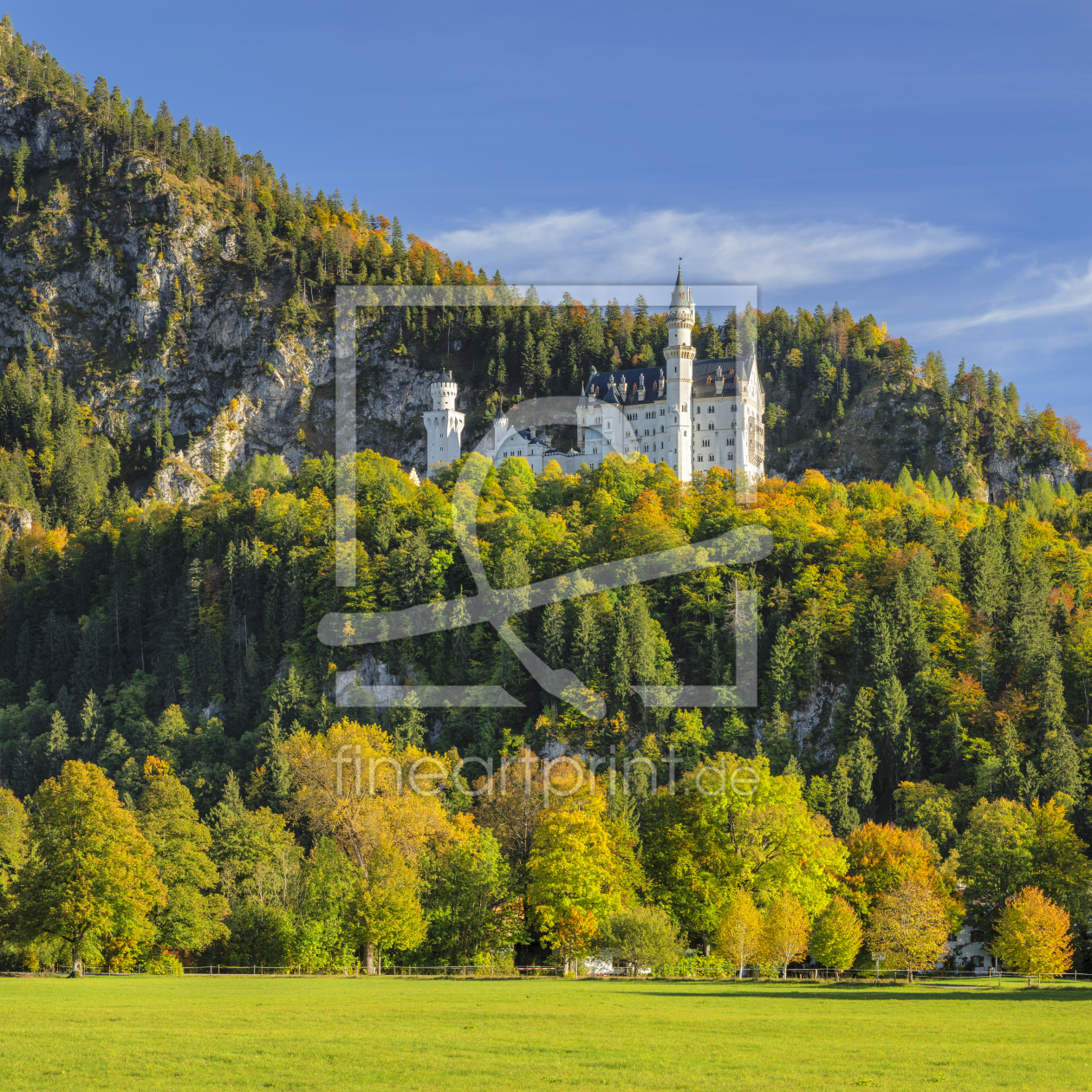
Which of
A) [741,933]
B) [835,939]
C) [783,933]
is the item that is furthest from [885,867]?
[741,933]

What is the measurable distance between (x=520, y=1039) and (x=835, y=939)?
36287 mm

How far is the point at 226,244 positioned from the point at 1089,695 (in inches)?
5198

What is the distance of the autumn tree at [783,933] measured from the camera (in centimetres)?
6275

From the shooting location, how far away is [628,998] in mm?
45750

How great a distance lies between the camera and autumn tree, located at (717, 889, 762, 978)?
61.6 metres

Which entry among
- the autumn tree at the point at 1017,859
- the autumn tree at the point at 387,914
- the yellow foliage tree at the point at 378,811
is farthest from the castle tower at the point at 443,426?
the autumn tree at the point at 387,914

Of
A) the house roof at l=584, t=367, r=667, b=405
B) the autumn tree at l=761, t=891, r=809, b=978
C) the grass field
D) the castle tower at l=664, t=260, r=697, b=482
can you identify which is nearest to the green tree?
the house roof at l=584, t=367, r=667, b=405

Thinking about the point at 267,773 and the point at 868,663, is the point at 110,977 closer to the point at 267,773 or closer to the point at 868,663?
the point at 267,773

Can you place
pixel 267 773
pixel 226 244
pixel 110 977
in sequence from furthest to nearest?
pixel 226 244
pixel 267 773
pixel 110 977

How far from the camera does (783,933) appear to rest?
62656mm

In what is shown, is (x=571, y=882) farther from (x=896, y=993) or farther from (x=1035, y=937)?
(x=1035, y=937)

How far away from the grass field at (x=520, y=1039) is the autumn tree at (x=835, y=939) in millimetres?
16321

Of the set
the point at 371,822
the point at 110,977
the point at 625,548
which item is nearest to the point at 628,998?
the point at 110,977

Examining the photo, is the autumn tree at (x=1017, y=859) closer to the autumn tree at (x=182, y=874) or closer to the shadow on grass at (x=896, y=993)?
the shadow on grass at (x=896, y=993)
